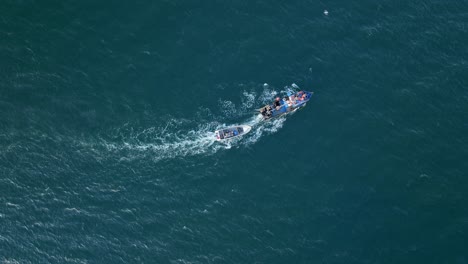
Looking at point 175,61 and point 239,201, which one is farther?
point 175,61

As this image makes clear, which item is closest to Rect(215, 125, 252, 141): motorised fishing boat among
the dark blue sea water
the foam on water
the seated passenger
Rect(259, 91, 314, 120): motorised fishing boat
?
the foam on water

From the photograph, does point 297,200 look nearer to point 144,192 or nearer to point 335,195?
point 335,195

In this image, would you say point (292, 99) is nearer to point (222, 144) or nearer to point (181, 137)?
point (222, 144)

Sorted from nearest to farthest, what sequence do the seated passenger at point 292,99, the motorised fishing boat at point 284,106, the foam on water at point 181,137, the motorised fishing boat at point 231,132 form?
1. the foam on water at point 181,137
2. the motorised fishing boat at point 231,132
3. the motorised fishing boat at point 284,106
4. the seated passenger at point 292,99

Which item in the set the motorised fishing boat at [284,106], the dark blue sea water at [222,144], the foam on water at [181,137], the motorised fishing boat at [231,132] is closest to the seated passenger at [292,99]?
the motorised fishing boat at [284,106]

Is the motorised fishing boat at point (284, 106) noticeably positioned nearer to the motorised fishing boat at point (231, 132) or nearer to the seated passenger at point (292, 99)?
the seated passenger at point (292, 99)

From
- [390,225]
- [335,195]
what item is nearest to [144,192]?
[335,195]
